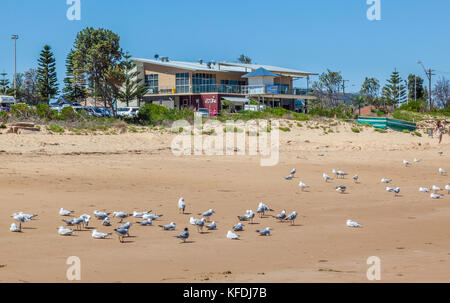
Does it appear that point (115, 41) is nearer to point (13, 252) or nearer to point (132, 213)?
point (132, 213)

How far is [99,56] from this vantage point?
38188 mm

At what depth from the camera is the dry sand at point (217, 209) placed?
782 centimetres

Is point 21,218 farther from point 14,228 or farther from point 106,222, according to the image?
point 106,222

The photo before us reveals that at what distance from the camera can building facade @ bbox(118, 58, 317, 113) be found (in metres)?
58.2

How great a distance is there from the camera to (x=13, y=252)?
334 inches

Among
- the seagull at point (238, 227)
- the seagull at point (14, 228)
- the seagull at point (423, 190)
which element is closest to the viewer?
the seagull at point (14, 228)

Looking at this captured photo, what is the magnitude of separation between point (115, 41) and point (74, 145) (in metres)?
17.7

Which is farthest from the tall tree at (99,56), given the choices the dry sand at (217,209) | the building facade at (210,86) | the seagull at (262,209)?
the seagull at (262,209)

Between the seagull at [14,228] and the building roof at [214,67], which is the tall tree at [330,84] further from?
the seagull at [14,228]

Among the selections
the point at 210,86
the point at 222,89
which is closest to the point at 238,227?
the point at 222,89

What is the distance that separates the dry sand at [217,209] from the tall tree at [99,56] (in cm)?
1404

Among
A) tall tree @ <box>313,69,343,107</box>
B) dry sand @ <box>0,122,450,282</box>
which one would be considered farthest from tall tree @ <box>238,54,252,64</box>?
dry sand @ <box>0,122,450,282</box>
